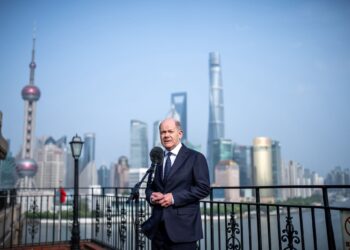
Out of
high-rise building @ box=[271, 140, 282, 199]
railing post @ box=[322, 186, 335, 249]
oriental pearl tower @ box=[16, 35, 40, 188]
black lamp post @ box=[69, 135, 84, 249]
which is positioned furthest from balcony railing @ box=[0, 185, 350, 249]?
high-rise building @ box=[271, 140, 282, 199]

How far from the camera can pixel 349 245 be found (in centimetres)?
287

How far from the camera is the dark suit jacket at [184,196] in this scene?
2555 mm

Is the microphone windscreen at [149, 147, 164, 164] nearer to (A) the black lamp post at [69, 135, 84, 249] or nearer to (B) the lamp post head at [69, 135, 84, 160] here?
(A) the black lamp post at [69, 135, 84, 249]

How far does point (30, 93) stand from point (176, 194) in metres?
118

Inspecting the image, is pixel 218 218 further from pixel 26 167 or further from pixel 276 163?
pixel 276 163

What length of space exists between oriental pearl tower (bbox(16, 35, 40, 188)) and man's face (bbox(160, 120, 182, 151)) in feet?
331

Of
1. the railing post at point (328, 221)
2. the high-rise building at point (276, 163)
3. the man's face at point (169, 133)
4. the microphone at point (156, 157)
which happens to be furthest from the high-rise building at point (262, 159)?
the man's face at point (169, 133)

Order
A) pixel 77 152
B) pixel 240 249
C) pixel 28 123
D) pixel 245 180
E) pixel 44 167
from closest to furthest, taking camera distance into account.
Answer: pixel 240 249 < pixel 77 152 < pixel 28 123 < pixel 44 167 < pixel 245 180

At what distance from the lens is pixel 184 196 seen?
8.41ft

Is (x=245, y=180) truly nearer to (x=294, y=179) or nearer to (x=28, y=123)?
(x=294, y=179)

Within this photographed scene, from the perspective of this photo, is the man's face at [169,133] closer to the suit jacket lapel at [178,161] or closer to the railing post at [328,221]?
the suit jacket lapel at [178,161]

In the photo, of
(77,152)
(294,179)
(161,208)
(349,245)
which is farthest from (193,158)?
(294,179)

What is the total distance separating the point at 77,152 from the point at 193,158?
663 cm

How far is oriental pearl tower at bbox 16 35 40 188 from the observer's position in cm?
9412
